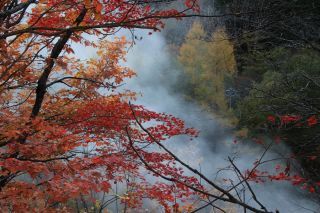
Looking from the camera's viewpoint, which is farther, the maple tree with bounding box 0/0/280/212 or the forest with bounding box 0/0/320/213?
the maple tree with bounding box 0/0/280/212

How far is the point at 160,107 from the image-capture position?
3541 centimetres

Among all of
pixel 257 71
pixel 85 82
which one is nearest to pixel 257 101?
pixel 257 71

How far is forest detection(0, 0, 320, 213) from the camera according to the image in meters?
4.46

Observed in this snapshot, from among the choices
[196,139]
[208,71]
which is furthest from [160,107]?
[208,71]

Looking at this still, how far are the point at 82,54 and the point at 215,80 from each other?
17.1 metres

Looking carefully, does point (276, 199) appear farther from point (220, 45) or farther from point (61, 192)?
point (61, 192)

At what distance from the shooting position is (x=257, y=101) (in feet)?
47.8

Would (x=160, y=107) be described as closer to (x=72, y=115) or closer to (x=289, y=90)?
(x=72, y=115)

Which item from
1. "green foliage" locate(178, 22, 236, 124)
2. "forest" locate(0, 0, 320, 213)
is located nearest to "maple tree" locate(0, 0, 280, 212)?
"forest" locate(0, 0, 320, 213)

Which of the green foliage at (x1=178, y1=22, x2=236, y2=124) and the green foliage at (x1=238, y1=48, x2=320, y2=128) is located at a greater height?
the green foliage at (x1=178, y1=22, x2=236, y2=124)

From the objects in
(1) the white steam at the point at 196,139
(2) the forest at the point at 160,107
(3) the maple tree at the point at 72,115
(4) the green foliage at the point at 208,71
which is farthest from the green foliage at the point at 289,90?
(4) the green foliage at the point at 208,71

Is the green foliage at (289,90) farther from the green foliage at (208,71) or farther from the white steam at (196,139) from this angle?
the green foliage at (208,71)

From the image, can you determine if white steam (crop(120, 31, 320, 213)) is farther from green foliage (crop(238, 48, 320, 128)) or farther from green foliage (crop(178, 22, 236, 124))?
green foliage (crop(238, 48, 320, 128))

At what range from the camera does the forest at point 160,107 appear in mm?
4457
